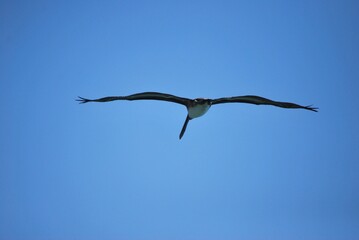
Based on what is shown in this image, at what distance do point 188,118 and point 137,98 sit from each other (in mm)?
4411

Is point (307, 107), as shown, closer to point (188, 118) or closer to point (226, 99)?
point (226, 99)

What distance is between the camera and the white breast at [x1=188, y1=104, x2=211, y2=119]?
18.5 m

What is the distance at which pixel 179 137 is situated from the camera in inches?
Result: 838

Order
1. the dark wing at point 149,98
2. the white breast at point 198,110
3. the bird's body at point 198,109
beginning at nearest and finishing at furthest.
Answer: the dark wing at point 149,98, the bird's body at point 198,109, the white breast at point 198,110

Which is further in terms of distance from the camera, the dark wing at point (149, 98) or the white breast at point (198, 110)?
the white breast at point (198, 110)

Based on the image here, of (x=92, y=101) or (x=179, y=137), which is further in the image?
(x=179, y=137)

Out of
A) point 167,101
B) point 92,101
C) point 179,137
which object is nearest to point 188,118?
point 179,137

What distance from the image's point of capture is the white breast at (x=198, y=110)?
1854 cm

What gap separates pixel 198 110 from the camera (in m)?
19.0

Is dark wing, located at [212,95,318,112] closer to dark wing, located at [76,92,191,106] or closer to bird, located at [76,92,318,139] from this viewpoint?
bird, located at [76,92,318,139]

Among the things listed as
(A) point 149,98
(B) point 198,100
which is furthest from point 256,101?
(A) point 149,98

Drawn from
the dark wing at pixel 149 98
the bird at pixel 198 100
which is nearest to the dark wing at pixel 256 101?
the bird at pixel 198 100

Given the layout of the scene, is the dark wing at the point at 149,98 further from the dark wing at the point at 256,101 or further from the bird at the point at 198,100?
the dark wing at the point at 256,101

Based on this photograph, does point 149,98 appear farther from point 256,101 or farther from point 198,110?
point 256,101
